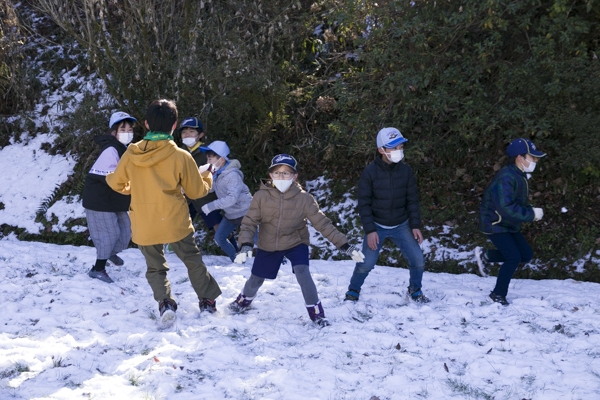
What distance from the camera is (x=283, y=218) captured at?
5457 mm

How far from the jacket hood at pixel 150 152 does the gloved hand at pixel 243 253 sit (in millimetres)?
1022

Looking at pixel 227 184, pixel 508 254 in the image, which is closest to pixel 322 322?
pixel 508 254

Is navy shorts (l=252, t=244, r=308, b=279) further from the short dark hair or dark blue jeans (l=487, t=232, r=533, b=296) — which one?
dark blue jeans (l=487, t=232, r=533, b=296)

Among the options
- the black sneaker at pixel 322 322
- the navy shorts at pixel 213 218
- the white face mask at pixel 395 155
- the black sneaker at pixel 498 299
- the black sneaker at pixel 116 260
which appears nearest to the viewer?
the black sneaker at pixel 322 322

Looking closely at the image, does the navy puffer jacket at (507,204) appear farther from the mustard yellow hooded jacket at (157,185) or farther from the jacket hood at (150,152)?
the jacket hood at (150,152)

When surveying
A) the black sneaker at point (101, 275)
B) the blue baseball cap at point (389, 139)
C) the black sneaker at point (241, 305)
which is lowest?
the black sneaker at point (101, 275)

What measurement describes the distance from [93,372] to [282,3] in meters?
6.86

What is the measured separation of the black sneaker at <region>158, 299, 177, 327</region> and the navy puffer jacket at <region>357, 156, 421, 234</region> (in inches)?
76.9

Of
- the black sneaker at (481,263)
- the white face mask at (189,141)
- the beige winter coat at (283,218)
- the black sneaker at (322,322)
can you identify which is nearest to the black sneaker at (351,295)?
the black sneaker at (322,322)

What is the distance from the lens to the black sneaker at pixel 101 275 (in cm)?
669

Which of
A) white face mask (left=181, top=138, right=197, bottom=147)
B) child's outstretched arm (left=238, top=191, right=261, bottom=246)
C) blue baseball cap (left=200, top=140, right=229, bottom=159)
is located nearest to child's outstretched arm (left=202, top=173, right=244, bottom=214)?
blue baseball cap (left=200, top=140, right=229, bottom=159)

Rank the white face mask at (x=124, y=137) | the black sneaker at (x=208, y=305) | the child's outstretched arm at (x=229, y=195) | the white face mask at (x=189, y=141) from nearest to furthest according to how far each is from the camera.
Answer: the black sneaker at (x=208, y=305)
the white face mask at (x=124, y=137)
the child's outstretched arm at (x=229, y=195)
the white face mask at (x=189, y=141)

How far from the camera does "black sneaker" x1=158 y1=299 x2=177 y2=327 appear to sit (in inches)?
208

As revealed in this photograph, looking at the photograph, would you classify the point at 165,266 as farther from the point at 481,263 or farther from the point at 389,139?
the point at 481,263
